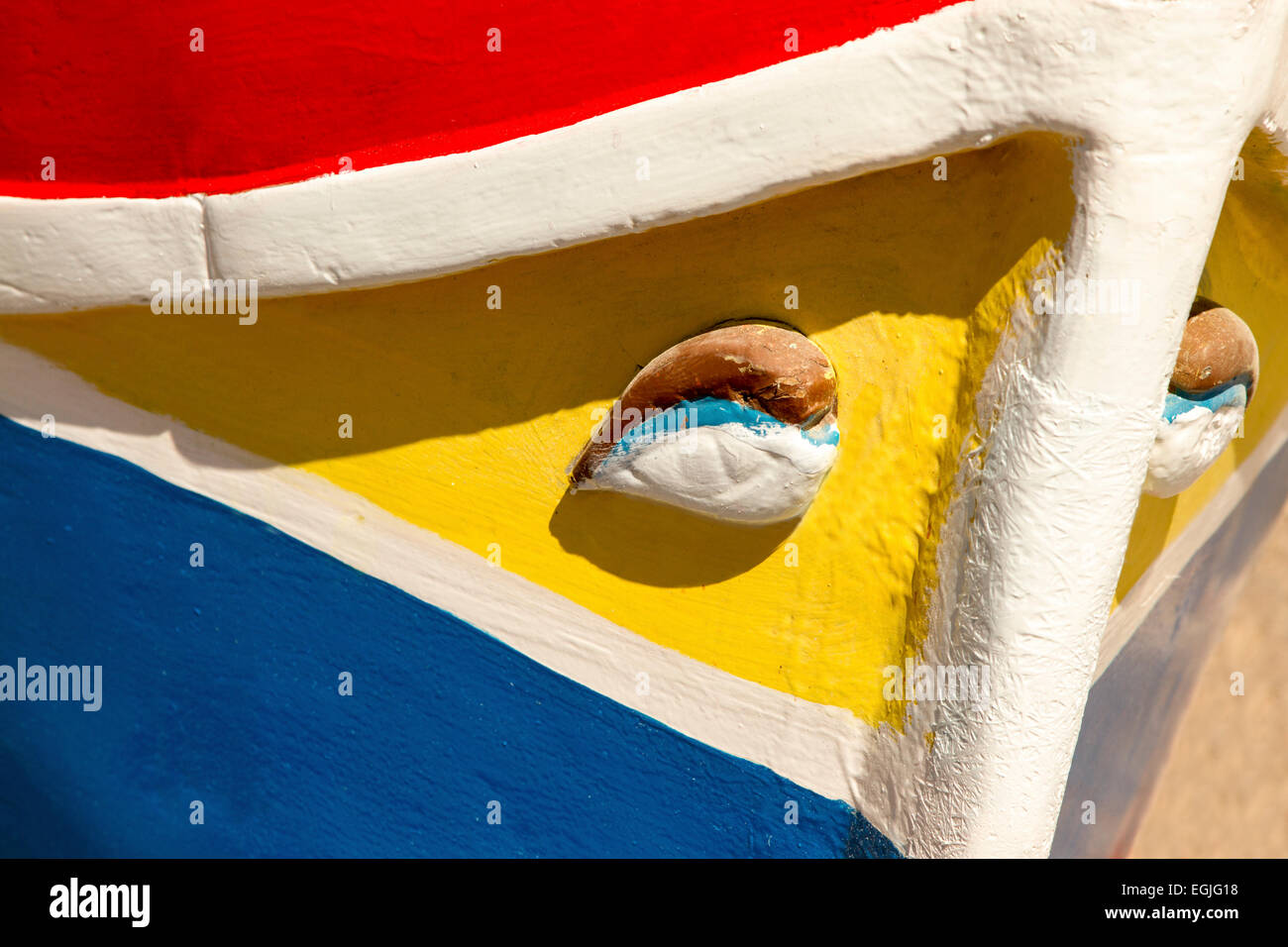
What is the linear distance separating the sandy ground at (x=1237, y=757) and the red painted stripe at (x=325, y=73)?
1.97m

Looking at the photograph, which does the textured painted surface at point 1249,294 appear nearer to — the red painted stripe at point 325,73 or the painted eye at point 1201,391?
the painted eye at point 1201,391

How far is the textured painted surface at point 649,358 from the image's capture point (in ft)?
2.62

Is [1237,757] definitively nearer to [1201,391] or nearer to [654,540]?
[1201,391]

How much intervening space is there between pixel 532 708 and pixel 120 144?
0.58 m

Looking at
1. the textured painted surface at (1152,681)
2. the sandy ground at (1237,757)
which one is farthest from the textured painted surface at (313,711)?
the sandy ground at (1237,757)

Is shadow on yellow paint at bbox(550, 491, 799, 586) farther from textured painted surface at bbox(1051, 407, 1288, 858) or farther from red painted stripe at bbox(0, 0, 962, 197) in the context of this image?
textured painted surface at bbox(1051, 407, 1288, 858)

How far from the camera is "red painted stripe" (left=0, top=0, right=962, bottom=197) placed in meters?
0.74

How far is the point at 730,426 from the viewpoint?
0.81 meters

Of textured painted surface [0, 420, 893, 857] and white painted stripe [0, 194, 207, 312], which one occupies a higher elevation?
white painted stripe [0, 194, 207, 312]

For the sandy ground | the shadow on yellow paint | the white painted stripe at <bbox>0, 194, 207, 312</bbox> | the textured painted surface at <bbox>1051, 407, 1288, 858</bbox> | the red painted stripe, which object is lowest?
the sandy ground

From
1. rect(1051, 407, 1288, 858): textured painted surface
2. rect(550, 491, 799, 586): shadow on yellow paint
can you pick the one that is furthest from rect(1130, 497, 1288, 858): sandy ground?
rect(550, 491, 799, 586): shadow on yellow paint

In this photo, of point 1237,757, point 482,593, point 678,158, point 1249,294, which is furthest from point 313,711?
point 1237,757

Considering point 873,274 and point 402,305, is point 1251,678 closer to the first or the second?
point 873,274

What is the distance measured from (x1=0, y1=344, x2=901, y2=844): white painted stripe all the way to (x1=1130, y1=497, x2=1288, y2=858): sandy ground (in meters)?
1.60
